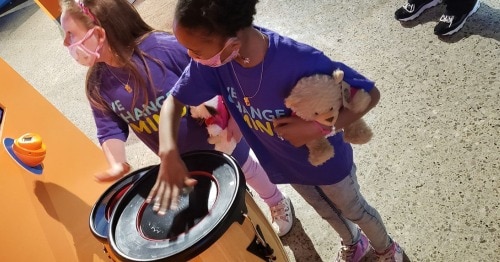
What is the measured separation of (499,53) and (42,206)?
2.13 m

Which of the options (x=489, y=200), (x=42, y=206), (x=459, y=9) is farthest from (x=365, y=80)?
(x=459, y=9)

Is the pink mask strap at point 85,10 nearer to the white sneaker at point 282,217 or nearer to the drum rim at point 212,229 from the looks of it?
the drum rim at point 212,229

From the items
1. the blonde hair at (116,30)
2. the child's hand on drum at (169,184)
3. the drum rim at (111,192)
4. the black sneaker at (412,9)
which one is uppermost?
the blonde hair at (116,30)

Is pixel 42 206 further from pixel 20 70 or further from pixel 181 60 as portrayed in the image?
pixel 20 70

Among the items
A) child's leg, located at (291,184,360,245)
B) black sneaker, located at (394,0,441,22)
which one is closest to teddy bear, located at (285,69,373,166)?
child's leg, located at (291,184,360,245)

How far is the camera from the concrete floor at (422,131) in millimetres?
1777

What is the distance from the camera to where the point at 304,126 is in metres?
1.21

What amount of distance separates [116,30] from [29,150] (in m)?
0.54

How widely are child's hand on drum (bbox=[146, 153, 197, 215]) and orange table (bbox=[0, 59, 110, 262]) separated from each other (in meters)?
0.50

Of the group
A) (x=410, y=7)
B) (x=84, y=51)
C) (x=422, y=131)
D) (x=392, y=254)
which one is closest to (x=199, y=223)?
(x=84, y=51)

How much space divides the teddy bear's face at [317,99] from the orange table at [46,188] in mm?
882

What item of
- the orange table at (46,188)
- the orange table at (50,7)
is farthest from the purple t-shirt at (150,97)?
the orange table at (50,7)

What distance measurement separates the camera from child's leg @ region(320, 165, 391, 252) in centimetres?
142

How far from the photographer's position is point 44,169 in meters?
1.77
